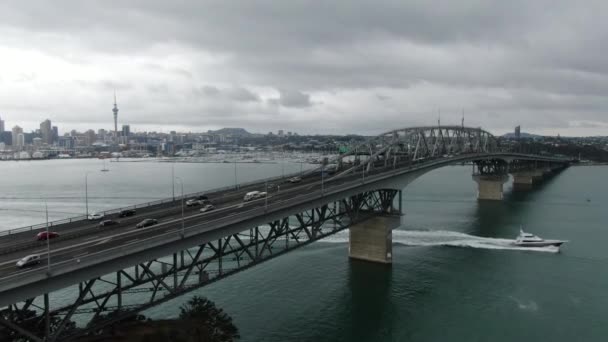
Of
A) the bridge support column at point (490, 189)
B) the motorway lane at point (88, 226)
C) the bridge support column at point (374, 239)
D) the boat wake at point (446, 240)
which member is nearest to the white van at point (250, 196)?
the motorway lane at point (88, 226)

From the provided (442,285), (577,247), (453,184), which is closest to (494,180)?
(453,184)

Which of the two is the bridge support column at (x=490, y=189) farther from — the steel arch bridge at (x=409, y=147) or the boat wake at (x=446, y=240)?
the boat wake at (x=446, y=240)

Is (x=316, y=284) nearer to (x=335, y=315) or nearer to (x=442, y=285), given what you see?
(x=335, y=315)

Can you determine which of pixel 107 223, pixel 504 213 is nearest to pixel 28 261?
pixel 107 223

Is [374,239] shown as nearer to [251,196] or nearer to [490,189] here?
[251,196]

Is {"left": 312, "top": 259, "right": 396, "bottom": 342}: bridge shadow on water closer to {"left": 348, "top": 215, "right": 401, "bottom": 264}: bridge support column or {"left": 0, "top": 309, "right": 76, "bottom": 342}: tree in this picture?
{"left": 348, "top": 215, "right": 401, "bottom": 264}: bridge support column

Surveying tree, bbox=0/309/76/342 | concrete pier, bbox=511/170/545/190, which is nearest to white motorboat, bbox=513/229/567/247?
tree, bbox=0/309/76/342

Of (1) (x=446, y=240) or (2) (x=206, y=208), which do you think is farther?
(1) (x=446, y=240)
